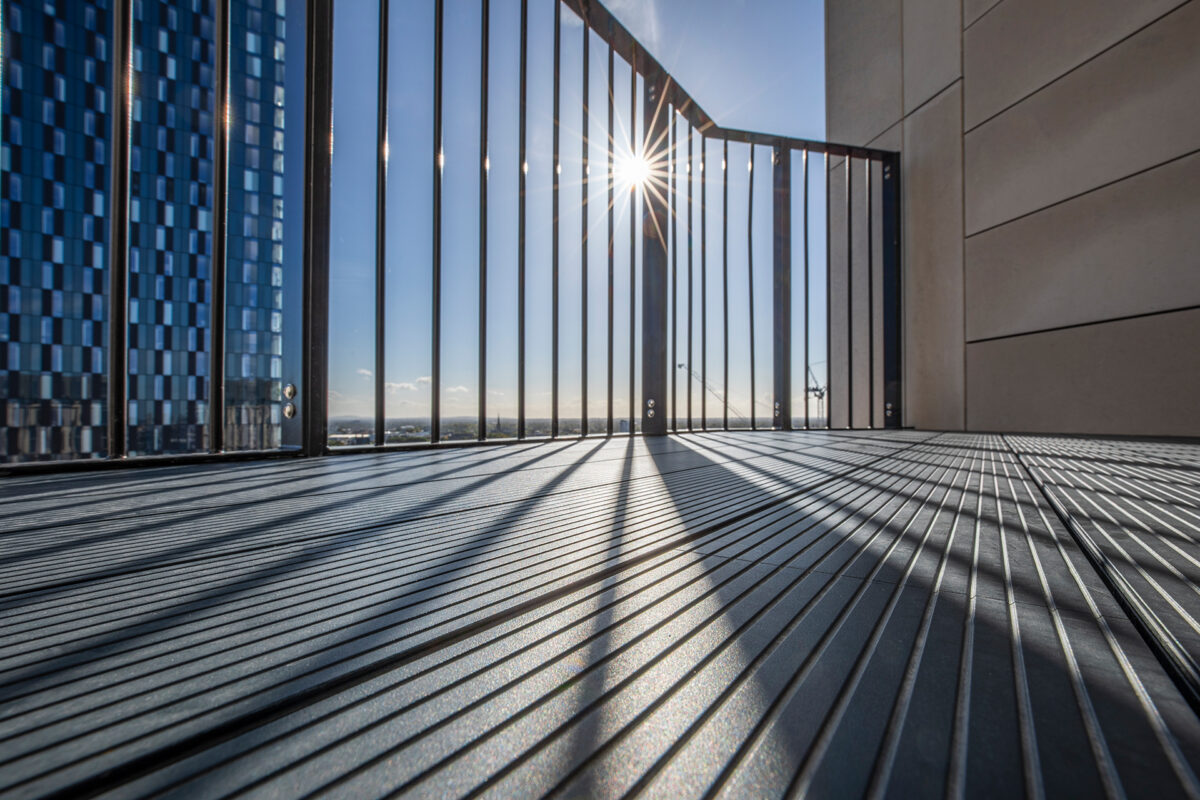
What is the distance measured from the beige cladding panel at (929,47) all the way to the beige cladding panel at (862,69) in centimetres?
17

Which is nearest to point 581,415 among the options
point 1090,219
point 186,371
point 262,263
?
point 1090,219

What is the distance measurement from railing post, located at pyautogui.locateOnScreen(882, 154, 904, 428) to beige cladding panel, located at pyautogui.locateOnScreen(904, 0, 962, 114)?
830 millimetres

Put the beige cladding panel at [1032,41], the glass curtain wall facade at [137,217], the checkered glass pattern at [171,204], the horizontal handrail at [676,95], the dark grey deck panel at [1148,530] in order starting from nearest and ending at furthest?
the dark grey deck panel at [1148,530] → the beige cladding panel at [1032,41] → the horizontal handrail at [676,95] → the glass curtain wall facade at [137,217] → the checkered glass pattern at [171,204]

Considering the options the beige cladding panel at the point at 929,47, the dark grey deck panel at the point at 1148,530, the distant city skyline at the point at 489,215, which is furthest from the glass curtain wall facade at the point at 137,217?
the beige cladding panel at the point at 929,47

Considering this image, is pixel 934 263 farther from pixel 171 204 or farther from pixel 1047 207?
pixel 171 204

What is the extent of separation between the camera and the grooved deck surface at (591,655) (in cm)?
33

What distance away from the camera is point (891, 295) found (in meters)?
6.41

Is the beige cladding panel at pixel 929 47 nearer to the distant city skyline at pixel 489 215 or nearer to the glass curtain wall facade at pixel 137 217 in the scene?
the distant city skyline at pixel 489 215

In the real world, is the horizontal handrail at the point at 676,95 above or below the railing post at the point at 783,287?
above

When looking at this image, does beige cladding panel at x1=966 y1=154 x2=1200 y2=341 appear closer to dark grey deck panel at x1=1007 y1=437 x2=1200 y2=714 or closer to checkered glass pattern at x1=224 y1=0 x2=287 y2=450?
dark grey deck panel at x1=1007 y1=437 x2=1200 y2=714

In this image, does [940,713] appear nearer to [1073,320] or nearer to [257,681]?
[257,681]

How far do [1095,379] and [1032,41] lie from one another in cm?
365

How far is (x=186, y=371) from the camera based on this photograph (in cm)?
1346

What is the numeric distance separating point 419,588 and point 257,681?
9.7 inches
